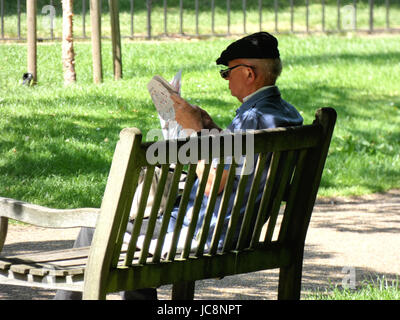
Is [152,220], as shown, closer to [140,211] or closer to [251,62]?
[140,211]

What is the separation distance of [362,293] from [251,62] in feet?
5.09

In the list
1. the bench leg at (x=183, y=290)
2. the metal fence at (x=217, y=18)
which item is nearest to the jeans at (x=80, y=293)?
the bench leg at (x=183, y=290)

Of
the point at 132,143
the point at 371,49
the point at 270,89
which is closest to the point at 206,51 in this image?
the point at 371,49

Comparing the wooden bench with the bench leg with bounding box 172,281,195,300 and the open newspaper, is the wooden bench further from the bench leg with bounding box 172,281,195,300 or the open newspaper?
the open newspaper

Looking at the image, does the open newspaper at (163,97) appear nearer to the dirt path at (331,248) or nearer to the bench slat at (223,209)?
the bench slat at (223,209)

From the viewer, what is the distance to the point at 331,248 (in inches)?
231

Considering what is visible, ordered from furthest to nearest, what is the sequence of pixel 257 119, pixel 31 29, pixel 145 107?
pixel 31 29
pixel 145 107
pixel 257 119

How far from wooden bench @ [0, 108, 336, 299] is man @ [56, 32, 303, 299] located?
105 millimetres

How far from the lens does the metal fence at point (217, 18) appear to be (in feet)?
52.3

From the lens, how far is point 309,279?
16.9 feet

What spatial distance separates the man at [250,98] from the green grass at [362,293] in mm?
1253

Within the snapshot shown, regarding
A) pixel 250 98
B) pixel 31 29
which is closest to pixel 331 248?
pixel 250 98

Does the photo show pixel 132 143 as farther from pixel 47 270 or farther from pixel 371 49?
pixel 371 49

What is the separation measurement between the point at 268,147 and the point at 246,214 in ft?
0.94
